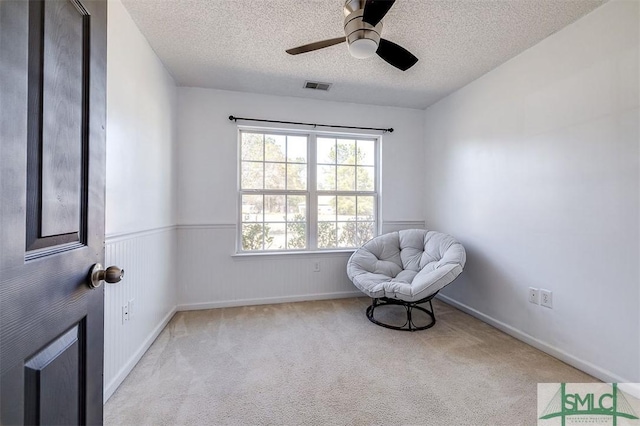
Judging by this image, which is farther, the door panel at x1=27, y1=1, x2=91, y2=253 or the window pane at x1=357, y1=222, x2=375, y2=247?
the window pane at x1=357, y1=222, x2=375, y2=247

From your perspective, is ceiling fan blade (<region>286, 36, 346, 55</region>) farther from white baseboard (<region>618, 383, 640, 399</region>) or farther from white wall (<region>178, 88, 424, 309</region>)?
white baseboard (<region>618, 383, 640, 399</region>)

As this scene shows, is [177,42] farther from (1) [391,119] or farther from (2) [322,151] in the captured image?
(1) [391,119]

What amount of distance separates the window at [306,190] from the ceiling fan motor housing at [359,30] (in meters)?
1.76

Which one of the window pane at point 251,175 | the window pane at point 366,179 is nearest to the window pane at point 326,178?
the window pane at point 366,179

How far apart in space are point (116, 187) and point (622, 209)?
3135mm

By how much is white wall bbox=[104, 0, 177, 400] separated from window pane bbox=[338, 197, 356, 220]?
6.21 ft

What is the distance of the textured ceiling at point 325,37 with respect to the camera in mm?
1900

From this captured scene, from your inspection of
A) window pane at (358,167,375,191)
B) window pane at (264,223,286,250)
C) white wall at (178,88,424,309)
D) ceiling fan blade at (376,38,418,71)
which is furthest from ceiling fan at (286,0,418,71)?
window pane at (264,223,286,250)

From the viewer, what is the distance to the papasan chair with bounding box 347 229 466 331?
101 inches

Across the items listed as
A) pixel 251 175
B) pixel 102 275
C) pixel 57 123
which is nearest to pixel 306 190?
pixel 251 175

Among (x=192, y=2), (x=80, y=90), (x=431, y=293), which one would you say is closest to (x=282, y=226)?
(x=431, y=293)

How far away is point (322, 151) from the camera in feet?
11.8

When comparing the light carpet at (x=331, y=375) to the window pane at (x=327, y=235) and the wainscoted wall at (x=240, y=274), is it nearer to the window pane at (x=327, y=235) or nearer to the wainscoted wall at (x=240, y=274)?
the wainscoted wall at (x=240, y=274)

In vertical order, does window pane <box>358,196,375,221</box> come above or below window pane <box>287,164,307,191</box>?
below
